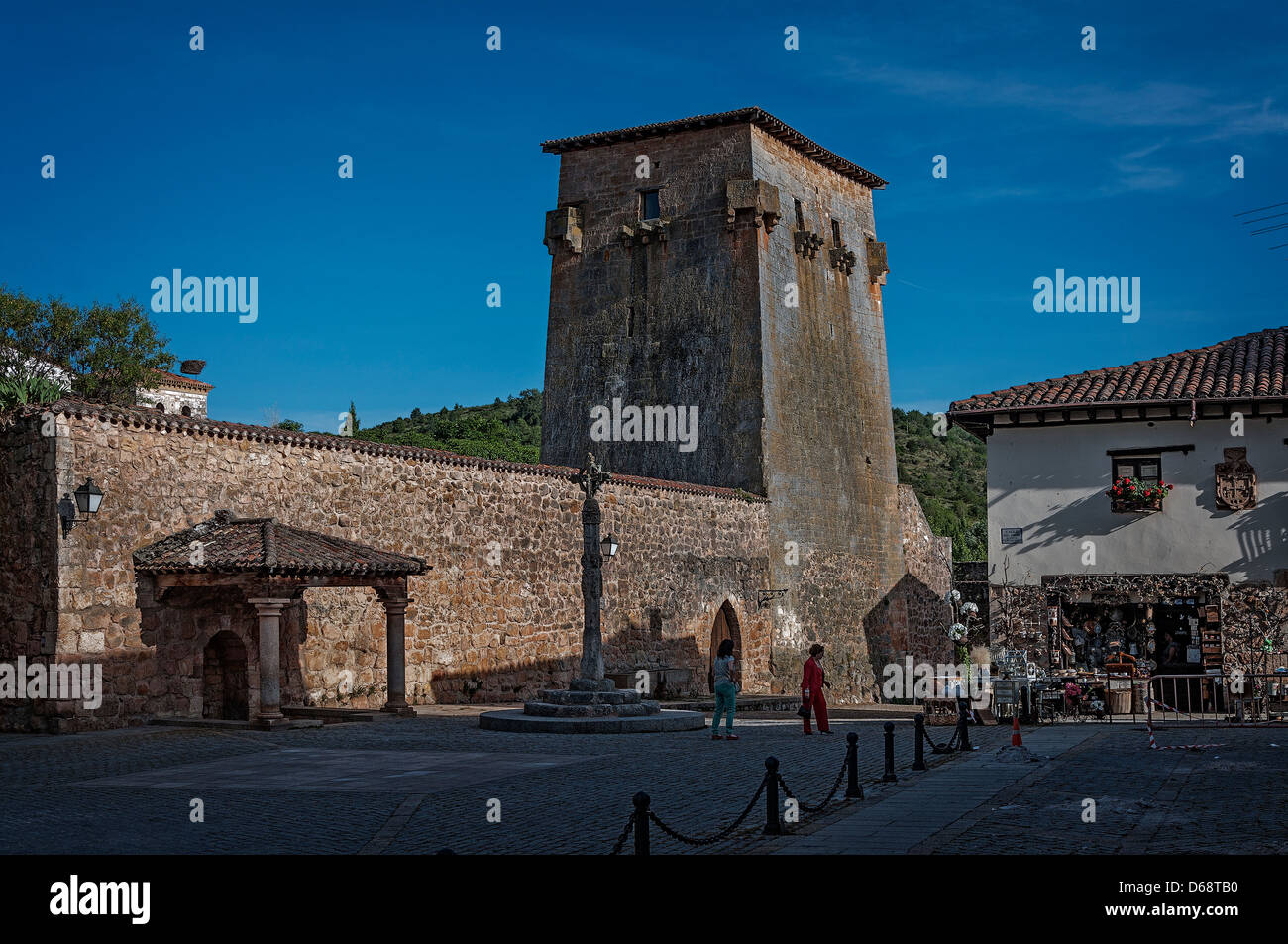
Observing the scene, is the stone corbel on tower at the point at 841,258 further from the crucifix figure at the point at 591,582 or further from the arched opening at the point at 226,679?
Answer: the arched opening at the point at 226,679

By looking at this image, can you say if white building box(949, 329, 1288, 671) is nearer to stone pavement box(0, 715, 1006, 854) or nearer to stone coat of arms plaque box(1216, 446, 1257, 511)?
stone coat of arms plaque box(1216, 446, 1257, 511)

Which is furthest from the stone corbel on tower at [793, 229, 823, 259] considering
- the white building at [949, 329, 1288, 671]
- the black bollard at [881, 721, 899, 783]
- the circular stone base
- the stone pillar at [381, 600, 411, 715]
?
the black bollard at [881, 721, 899, 783]

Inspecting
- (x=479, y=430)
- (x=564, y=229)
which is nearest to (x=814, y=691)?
(x=564, y=229)

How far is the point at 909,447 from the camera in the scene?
2963 inches

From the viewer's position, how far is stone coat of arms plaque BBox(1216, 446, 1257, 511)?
24.9 meters

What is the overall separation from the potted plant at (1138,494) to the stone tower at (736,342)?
10.0 m

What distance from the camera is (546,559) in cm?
2684

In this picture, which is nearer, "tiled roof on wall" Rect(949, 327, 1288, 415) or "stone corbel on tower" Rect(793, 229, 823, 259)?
"tiled roof on wall" Rect(949, 327, 1288, 415)

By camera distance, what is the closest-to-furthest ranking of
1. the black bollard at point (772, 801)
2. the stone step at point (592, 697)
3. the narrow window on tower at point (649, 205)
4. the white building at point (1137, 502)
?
the black bollard at point (772, 801)
the stone step at point (592, 697)
the white building at point (1137, 502)
the narrow window on tower at point (649, 205)

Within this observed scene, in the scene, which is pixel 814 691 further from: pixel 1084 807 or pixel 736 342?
pixel 736 342

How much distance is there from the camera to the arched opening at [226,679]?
68.0ft

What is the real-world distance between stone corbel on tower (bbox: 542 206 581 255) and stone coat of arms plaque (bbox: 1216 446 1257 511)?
18025mm

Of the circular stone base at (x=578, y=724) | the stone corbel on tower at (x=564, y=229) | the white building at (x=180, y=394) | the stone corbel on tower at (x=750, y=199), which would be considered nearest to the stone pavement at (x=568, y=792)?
the circular stone base at (x=578, y=724)
